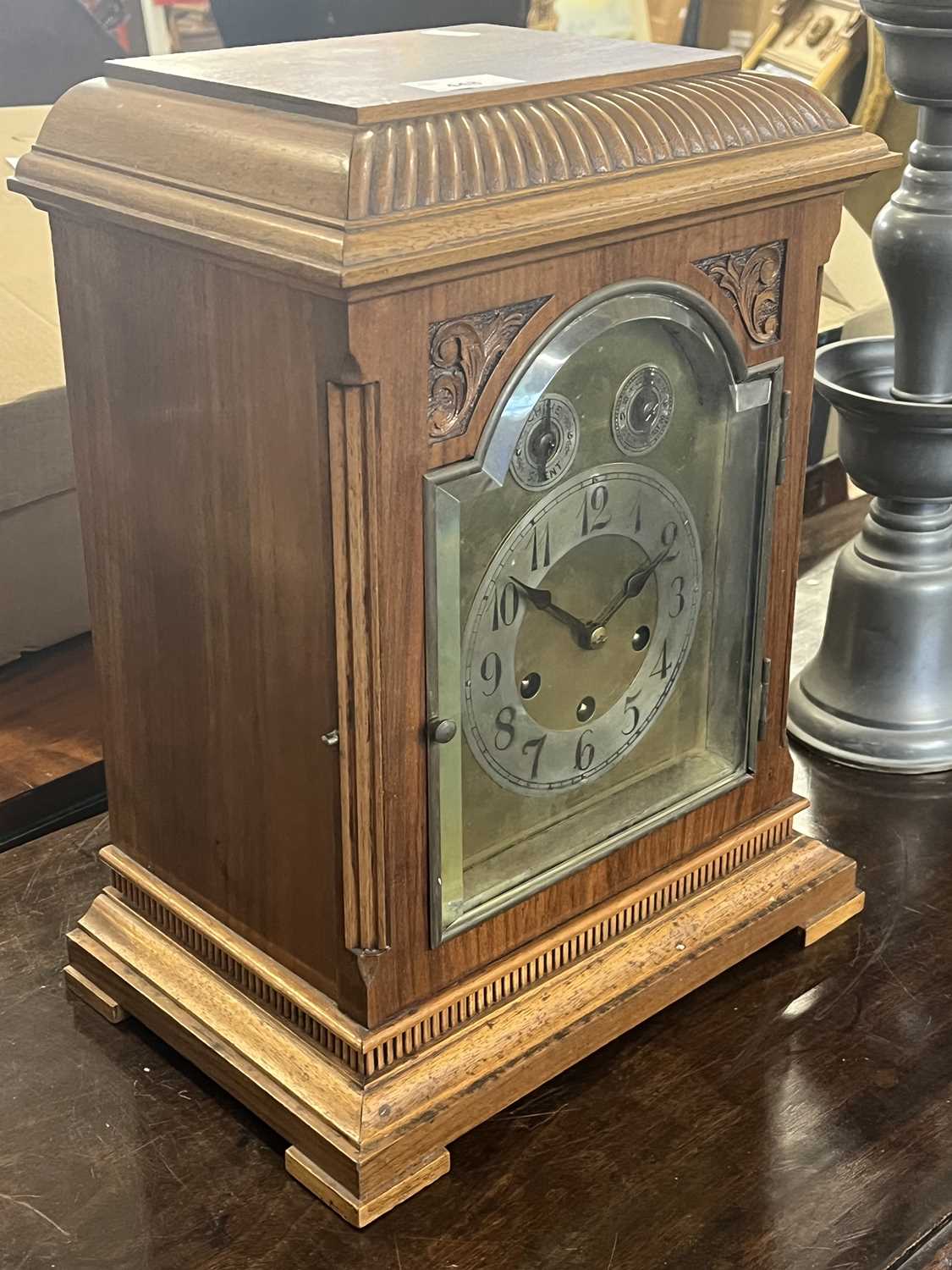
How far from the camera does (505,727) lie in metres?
1.08

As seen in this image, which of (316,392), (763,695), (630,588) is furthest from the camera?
(763,695)

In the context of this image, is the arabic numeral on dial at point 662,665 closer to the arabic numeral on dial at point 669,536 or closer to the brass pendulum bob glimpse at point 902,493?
the arabic numeral on dial at point 669,536

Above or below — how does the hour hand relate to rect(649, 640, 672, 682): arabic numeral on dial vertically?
above

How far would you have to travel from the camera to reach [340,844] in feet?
3.34

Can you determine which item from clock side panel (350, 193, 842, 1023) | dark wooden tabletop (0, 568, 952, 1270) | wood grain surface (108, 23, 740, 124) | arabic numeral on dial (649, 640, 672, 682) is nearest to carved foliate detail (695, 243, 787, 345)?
clock side panel (350, 193, 842, 1023)

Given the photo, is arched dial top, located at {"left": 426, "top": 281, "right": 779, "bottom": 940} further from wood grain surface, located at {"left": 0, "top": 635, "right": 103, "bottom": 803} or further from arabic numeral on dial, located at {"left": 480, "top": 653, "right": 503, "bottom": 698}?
wood grain surface, located at {"left": 0, "top": 635, "right": 103, "bottom": 803}

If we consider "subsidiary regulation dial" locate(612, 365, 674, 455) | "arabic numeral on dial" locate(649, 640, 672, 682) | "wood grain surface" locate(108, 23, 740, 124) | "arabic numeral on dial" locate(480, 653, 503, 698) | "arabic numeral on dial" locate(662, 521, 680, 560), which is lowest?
"arabic numeral on dial" locate(649, 640, 672, 682)

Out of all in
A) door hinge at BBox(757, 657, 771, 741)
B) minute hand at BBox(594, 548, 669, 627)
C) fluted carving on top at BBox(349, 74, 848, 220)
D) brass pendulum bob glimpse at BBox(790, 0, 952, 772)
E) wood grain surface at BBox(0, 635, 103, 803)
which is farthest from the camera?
wood grain surface at BBox(0, 635, 103, 803)

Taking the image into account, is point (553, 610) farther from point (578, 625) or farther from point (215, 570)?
point (215, 570)

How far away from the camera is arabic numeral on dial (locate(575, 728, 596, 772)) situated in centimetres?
114

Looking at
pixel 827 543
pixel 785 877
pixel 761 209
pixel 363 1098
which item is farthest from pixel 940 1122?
pixel 827 543

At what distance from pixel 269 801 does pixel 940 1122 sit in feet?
1.67

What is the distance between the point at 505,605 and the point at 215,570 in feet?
0.61

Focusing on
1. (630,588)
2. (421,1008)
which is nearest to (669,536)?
(630,588)
